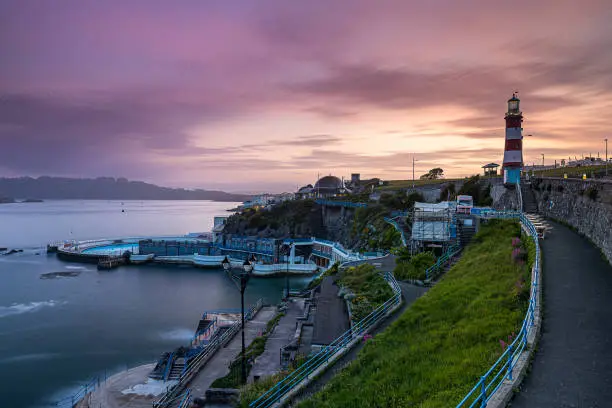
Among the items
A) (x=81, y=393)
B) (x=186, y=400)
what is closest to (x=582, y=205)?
(x=186, y=400)

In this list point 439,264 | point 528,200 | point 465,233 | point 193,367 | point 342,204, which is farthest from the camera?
point 342,204

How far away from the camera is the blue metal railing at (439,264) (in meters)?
23.8

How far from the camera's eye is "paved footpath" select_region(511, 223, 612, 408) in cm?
797

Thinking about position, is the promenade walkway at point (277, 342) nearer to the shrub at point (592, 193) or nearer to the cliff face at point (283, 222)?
the shrub at point (592, 193)

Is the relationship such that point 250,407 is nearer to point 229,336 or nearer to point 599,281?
point 599,281

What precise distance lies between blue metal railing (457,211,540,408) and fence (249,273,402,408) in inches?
216

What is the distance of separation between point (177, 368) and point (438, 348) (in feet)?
63.4

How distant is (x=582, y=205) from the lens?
79.4 ft

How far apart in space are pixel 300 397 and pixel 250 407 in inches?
61.3

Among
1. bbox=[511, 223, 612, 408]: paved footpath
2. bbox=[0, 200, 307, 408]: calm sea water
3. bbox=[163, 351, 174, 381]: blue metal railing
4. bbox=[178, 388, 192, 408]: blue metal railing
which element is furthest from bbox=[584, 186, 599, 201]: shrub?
bbox=[0, 200, 307, 408]: calm sea water

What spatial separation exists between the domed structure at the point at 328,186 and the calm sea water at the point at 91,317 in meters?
58.9

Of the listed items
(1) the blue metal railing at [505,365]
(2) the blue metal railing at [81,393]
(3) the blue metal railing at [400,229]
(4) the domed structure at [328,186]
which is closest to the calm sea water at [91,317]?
(2) the blue metal railing at [81,393]

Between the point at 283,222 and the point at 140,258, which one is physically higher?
the point at 283,222

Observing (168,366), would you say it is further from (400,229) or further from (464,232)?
(400,229)
